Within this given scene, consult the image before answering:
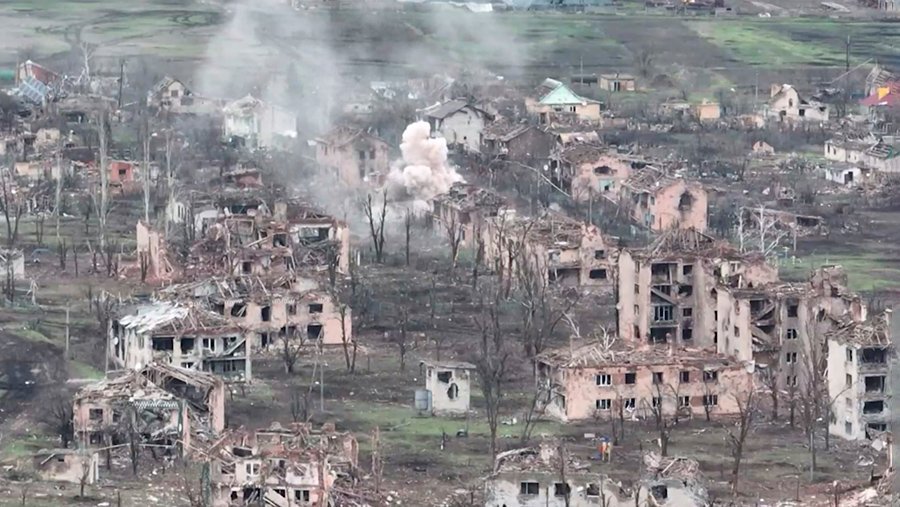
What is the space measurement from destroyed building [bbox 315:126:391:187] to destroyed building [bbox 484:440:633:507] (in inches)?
1292

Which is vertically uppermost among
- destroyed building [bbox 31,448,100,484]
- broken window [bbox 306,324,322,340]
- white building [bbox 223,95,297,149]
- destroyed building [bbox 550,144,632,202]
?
destroyed building [bbox 31,448,100,484]

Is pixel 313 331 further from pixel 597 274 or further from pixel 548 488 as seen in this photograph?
pixel 548 488

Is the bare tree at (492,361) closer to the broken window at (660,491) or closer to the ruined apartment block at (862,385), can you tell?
the broken window at (660,491)

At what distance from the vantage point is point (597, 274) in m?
58.2

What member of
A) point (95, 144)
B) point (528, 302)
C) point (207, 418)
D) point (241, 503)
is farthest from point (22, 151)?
point (241, 503)

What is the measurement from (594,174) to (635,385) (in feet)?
83.9

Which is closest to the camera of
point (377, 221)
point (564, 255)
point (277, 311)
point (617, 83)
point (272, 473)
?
point (272, 473)

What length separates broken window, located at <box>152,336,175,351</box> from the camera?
158 feet

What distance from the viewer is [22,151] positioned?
245 feet

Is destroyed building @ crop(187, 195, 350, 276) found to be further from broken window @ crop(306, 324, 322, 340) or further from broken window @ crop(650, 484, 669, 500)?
broken window @ crop(650, 484, 669, 500)

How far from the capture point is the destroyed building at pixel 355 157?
7206cm

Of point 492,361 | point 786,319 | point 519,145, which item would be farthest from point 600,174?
point 492,361

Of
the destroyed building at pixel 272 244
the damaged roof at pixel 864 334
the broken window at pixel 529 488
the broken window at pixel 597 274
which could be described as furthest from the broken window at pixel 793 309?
the broken window at pixel 529 488

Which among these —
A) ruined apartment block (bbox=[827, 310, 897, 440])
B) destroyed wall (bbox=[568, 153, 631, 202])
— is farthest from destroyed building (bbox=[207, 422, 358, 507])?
destroyed wall (bbox=[568, 153, 631, 202])
